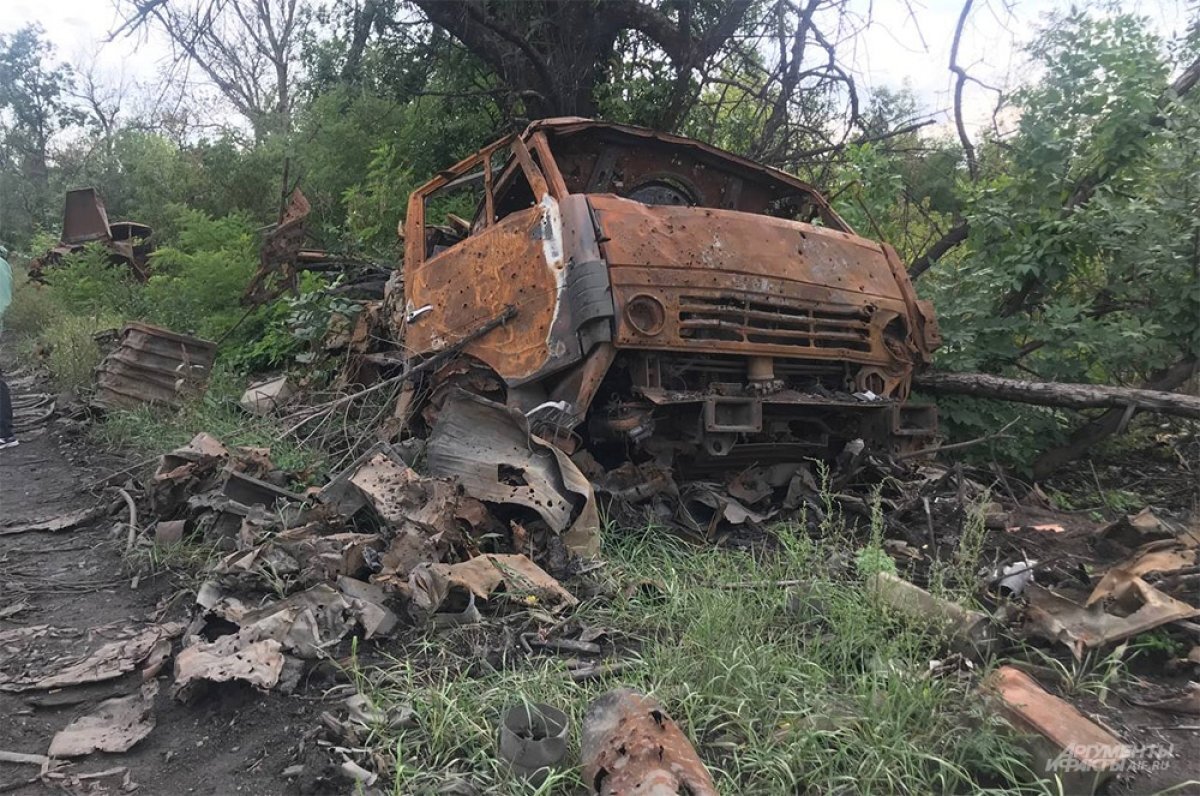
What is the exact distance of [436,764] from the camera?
2.12m

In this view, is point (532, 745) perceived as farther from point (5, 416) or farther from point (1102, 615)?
point (5, 416)

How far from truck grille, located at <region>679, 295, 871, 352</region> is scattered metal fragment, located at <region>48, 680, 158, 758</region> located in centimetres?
270

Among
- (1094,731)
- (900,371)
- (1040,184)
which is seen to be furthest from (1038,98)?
(1094,731)

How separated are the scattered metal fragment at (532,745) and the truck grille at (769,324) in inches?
90.2

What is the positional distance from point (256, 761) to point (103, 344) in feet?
25.7

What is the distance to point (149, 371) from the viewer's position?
7.47 metres

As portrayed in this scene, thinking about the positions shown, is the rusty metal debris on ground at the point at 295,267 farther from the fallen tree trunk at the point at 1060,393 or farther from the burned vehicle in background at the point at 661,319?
the fallen tree trunk at the point at 1060,393

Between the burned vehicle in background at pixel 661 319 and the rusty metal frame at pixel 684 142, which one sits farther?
the rusty metal frame at pixel 684 142

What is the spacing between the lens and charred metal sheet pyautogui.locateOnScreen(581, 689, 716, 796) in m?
1.83

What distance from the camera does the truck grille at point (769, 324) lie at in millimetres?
4133

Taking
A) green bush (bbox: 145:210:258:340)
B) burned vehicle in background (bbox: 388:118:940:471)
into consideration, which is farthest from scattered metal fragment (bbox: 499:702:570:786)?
green bush (bbox: 145:210:258:340)

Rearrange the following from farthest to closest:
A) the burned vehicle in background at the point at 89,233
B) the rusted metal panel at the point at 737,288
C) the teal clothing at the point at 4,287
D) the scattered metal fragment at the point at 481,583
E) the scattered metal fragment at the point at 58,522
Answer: the burned vehicle in background at the point at 89,233 → the teal clothing at the point at 4,287 → the scattered metal fragment at the point at 58,522 → the rusted metal panel at the point at 737,288 → the scattered metal fragment at the point at 481,583

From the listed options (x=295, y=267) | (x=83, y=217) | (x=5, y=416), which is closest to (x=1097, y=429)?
(x=295, y=267)

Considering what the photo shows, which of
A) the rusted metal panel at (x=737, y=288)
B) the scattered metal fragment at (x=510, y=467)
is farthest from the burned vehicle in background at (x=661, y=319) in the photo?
the scattered metal fragment at (x=510, y=467)
